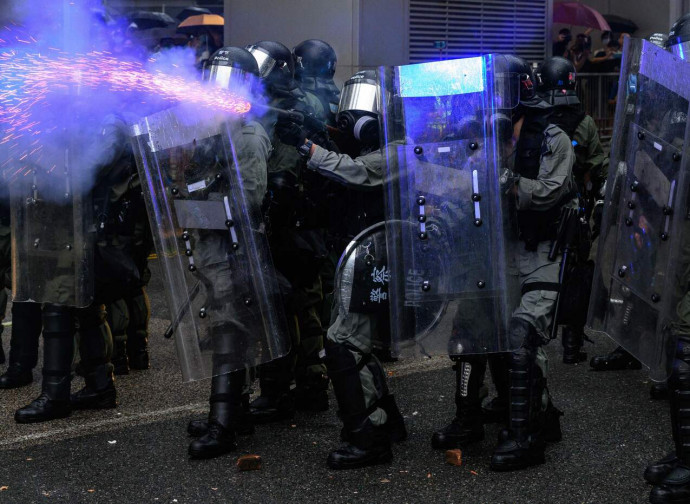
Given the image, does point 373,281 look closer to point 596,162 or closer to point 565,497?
point 565,497

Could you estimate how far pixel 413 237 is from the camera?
4.68 metres

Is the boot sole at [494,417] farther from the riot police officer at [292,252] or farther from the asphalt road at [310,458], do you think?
the riot police officer at [292,252]

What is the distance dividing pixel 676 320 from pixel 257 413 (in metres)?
2.24

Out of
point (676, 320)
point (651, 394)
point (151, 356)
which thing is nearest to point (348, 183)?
point (676, 320)

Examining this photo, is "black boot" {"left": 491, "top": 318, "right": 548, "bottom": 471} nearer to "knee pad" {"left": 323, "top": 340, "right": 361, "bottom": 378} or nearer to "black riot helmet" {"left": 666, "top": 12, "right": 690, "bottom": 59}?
"knee pad" {"left": 323, "top": 340, "right": 361, "bottom": 378}

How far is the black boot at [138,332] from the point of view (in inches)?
265

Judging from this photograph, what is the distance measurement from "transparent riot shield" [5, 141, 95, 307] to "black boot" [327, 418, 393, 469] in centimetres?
163

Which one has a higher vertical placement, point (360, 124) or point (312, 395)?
point (360, 124)

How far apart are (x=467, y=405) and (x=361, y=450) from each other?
2.04 ft

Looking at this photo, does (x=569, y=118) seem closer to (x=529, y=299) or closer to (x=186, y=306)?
(x=529, y=299)

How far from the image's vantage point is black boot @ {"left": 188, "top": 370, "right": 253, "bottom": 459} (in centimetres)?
500

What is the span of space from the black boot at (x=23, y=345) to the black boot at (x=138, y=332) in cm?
58

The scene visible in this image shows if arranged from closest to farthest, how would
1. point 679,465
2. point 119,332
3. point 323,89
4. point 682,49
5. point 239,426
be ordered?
1. point 679,465
2. point 239,426
3. point 682,49
4. point 119,332
5. point 323,89

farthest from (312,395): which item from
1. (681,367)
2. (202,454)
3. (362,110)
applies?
(681,367)
